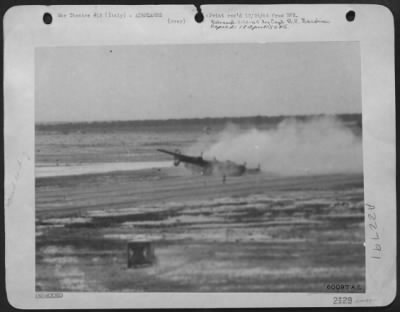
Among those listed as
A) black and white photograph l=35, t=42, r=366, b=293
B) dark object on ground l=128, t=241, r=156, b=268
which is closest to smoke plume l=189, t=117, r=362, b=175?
black and white photograph l=35, t=42, r=366, b=293

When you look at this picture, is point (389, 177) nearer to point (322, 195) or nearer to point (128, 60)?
point (322, 195)

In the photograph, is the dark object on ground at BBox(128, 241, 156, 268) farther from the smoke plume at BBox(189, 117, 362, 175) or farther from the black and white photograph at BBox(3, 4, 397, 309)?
the smoke plume at BBox(189, 117, 362, 175)

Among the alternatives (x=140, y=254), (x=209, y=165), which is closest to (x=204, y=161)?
(x=209, y=165)

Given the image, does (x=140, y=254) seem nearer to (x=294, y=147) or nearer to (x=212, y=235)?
(x=212, y=235)

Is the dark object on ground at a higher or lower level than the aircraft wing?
lower

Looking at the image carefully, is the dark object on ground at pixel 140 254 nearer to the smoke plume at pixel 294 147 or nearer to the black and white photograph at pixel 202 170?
the black and white photograph at pixel 202 170

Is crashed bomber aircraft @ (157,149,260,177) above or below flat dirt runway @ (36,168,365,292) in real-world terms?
above

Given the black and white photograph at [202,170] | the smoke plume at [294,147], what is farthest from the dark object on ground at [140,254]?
the smoke plume at [294,147]

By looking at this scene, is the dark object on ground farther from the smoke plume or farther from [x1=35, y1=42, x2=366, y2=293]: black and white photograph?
the smoke plume
